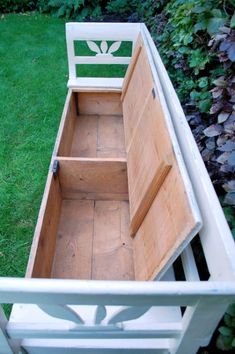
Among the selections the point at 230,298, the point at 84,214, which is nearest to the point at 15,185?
the point at 84,214

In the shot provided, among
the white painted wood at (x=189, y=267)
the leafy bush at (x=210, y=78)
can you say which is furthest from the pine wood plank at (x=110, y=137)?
the white painted wood at (x=189, y=267)

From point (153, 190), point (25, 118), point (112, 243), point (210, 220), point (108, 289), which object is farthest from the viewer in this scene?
point (25, 118)

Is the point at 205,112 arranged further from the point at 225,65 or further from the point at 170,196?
the point at 170,196

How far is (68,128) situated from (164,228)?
1.24m

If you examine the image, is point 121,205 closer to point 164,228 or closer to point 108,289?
point 164,228

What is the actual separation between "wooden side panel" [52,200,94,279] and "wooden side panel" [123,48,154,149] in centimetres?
47

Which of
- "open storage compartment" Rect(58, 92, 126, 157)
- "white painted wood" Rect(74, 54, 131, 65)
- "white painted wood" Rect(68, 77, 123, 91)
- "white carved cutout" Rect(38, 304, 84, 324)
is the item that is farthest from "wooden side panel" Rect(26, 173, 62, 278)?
"white painted wood" Rect(74, 54, 131, 65)

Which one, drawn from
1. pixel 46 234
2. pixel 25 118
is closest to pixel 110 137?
pixel 25 118

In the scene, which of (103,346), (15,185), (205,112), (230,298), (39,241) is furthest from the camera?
(15,185)

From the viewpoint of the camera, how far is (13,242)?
1729 mm

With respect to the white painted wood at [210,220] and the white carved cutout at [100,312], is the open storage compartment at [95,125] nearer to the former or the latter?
the white painted wood at [210,220]

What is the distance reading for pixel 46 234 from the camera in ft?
4.34

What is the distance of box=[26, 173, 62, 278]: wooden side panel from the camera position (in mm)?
1128

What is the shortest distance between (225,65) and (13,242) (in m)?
1.47
